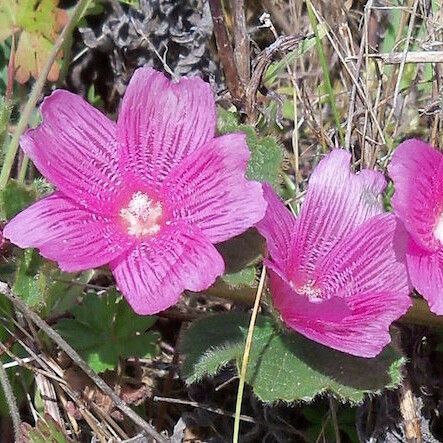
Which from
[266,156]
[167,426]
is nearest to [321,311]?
[266,156]

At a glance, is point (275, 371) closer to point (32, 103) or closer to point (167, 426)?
point (167, 426)

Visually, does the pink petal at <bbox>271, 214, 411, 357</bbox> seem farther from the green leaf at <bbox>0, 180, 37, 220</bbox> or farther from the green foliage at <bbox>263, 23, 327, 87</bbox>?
the green foliage at <bbox>263, 23, 327, 87</bbox>

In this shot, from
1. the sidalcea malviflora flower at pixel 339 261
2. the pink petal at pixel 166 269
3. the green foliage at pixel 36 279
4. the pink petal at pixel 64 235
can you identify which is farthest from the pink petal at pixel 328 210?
the green foliage at pixel 36 279

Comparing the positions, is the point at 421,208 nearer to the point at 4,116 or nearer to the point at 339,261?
the point at 339,261

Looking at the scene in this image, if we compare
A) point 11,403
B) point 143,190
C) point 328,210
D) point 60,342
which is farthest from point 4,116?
point 328,210

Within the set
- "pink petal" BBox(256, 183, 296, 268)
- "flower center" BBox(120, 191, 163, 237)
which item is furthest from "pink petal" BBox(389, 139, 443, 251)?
"flower center" BBox(120, 191, 163, 237)

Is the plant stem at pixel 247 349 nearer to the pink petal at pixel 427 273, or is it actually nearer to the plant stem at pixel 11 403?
the pink petal at pixel 427 273
